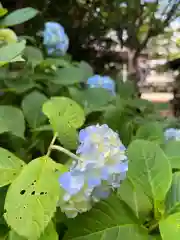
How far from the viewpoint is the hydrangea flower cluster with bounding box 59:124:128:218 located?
0.31 metres

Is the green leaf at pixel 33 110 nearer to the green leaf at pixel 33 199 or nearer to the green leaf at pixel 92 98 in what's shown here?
the green leaf at pixel 92 98

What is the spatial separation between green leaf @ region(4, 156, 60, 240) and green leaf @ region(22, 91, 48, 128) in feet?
0.68

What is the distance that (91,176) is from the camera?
12.4 inches

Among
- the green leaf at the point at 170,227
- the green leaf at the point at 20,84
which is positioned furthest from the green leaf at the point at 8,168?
the green leaf at the point at 20,84

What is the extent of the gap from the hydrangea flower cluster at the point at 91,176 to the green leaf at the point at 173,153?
115mm

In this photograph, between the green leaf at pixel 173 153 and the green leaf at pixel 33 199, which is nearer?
the green leaf at pixel 33 199

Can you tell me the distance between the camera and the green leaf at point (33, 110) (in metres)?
0.53

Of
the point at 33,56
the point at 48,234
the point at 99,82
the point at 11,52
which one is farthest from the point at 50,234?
the point at 99,82

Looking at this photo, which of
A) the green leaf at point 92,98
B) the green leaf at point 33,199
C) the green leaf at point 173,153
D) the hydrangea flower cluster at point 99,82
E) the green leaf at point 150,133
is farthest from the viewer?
the hydrangea flower cluster at point 99,82

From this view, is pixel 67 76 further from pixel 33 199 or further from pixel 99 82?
pixel 33 199

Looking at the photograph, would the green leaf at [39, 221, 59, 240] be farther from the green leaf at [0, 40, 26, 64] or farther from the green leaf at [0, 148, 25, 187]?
the green leaf at [0, 40, 26, 64]

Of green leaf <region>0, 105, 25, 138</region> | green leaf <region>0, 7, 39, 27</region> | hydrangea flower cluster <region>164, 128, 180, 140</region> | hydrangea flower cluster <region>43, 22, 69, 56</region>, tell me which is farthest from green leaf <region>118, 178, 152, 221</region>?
hydrangea flower cluster <region>43, 22, 69, 56</region>

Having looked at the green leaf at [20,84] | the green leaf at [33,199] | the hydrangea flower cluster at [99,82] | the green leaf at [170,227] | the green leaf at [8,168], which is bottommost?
the hydrangea flower cluster at [99,82]

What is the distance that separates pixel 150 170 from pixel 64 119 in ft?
0.29
